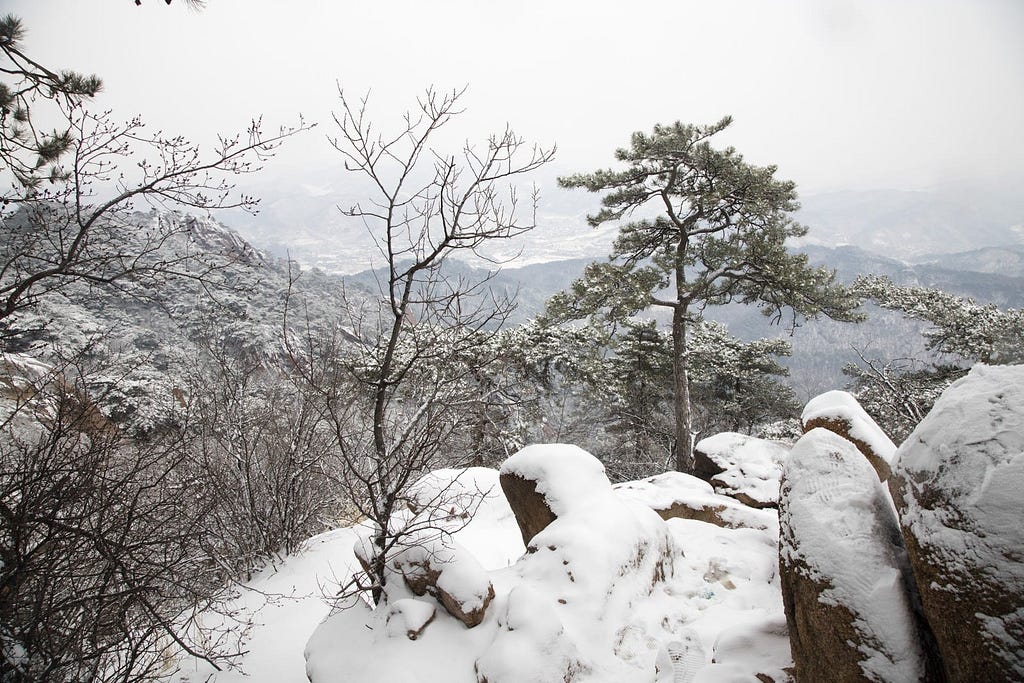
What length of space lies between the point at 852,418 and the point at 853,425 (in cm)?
12

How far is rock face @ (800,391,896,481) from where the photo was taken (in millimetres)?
4859

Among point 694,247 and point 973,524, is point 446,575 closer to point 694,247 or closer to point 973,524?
point 973,524

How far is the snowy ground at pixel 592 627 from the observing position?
11.4ft

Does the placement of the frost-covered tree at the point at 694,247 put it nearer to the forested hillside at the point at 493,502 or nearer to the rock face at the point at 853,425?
the forested hillside at the point at 493,502

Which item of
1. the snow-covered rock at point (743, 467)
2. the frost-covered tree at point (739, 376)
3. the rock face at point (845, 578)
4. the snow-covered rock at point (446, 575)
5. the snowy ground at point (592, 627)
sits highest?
the rock face at point (845, 578)

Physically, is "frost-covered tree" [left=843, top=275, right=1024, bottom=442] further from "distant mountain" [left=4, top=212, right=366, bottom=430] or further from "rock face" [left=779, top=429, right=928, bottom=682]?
"distant mountain" [left=4, top=212, right=366, bottom=430]

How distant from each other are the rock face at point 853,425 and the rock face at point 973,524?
270 centimetres

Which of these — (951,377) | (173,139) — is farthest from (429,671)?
(951,377)

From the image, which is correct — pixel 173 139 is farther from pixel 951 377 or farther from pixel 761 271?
pixel 951 377

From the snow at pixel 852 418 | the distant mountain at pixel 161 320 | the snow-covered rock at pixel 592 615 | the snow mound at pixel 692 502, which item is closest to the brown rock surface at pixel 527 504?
the snow-covered rock at pixel 592 615

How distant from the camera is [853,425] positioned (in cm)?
529

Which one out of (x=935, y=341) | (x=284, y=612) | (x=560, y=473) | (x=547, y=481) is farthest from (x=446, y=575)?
(x=935, y=341)

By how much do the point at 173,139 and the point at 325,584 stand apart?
278 inches

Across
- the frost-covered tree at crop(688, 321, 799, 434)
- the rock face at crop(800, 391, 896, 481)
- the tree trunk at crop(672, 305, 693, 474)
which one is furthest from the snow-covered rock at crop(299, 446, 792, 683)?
the frost-covered tree at crop(688, 321, 799, 434)
